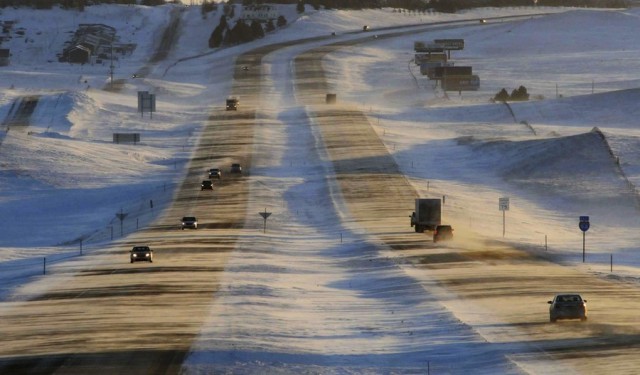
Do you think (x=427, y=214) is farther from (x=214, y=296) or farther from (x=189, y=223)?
(x=214, y=296)

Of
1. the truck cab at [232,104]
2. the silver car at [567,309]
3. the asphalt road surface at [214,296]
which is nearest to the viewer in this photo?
the asphalt road surface at [214,296]

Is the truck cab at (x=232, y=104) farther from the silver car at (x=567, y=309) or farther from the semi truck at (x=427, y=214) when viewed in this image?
the silver car at (x=567, y=309)

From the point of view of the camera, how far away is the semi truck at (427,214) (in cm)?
7294

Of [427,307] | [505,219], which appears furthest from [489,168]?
[427,307]

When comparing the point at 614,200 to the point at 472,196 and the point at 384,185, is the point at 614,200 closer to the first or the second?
the point at 472,196

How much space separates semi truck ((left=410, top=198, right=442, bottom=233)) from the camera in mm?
72938

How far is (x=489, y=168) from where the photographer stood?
105m

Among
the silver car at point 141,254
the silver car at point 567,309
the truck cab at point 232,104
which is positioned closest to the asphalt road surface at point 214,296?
the silver car at point 567,309

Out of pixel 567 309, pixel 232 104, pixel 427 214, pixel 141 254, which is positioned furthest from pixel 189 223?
pixel 232 104

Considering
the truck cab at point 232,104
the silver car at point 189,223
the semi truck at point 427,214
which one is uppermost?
the truck cab at point 232,104

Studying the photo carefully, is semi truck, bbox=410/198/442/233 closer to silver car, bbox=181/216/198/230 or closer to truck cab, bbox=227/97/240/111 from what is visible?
silver car, bbox=181/216/198/230

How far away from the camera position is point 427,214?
7325 cm

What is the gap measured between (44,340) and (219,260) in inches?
854

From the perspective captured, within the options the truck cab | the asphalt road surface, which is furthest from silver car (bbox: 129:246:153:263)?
the truck cab
